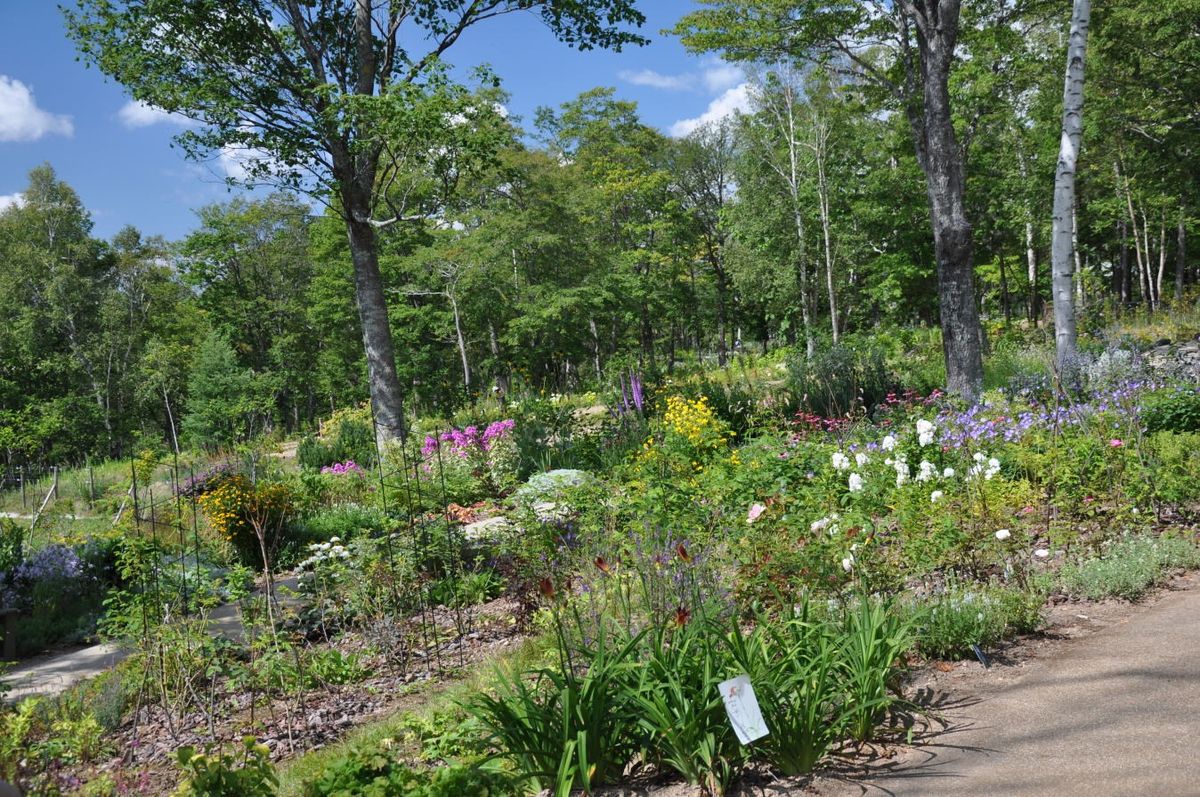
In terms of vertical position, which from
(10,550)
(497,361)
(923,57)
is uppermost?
(923,57)

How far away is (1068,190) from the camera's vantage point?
8766 mm

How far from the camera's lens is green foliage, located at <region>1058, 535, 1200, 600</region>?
12.0ft

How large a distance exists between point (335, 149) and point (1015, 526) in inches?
381

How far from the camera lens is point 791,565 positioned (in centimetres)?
358

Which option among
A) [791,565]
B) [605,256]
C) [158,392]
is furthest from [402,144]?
[158,392]

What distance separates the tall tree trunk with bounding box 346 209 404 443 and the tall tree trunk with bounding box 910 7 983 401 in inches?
282

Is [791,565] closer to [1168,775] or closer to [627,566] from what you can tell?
[627,566]

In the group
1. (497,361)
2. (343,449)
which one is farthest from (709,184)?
(343,449)

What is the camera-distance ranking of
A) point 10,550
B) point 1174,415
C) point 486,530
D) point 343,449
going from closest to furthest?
1. point 1174,415
2. point 486,530
3. point 10,550
4. point 343,449

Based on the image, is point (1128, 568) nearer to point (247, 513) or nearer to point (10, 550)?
point (247, 513)

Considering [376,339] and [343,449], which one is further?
[343,449]

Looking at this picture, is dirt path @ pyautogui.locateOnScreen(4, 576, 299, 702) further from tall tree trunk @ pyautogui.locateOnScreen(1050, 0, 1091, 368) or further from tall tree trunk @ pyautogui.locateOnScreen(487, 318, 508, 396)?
tall tree trunk @ pyautogui.locateOnScreen(487, 318, 508, 396)

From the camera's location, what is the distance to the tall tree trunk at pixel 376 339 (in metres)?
10.6

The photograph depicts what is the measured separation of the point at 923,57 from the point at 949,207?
180 cm
